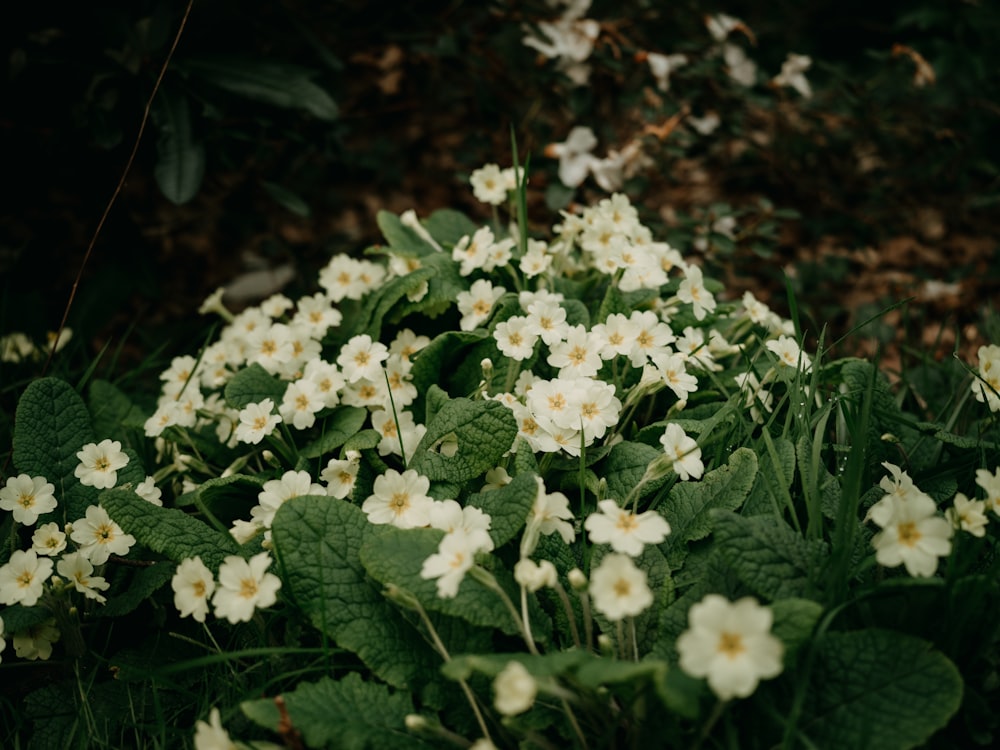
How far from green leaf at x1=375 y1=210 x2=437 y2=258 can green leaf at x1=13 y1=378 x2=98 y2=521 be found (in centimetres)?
86

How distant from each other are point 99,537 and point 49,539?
0.10m

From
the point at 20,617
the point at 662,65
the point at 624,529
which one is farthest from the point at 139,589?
the point at 662,65

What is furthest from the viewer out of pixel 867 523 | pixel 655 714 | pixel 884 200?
pixel 884 200

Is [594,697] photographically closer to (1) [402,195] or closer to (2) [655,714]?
(2) [655,714]

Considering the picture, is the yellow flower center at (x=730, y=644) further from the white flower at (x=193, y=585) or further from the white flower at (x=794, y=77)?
the white flower at (x=794, y=77)

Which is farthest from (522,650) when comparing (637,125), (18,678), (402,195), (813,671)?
(402,195)

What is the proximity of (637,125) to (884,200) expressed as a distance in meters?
1.26

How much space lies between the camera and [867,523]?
4.72 feet

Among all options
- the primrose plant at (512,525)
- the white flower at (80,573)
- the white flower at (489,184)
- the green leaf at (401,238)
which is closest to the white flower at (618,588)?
the primrose plant at (512,525)

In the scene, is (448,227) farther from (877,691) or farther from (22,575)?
(877,691)

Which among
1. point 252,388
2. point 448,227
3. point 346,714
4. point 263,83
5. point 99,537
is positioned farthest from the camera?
point 263,83

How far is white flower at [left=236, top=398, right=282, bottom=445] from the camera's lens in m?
1.57

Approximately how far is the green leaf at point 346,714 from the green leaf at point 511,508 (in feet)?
1.00

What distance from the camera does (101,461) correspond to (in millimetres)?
1594
